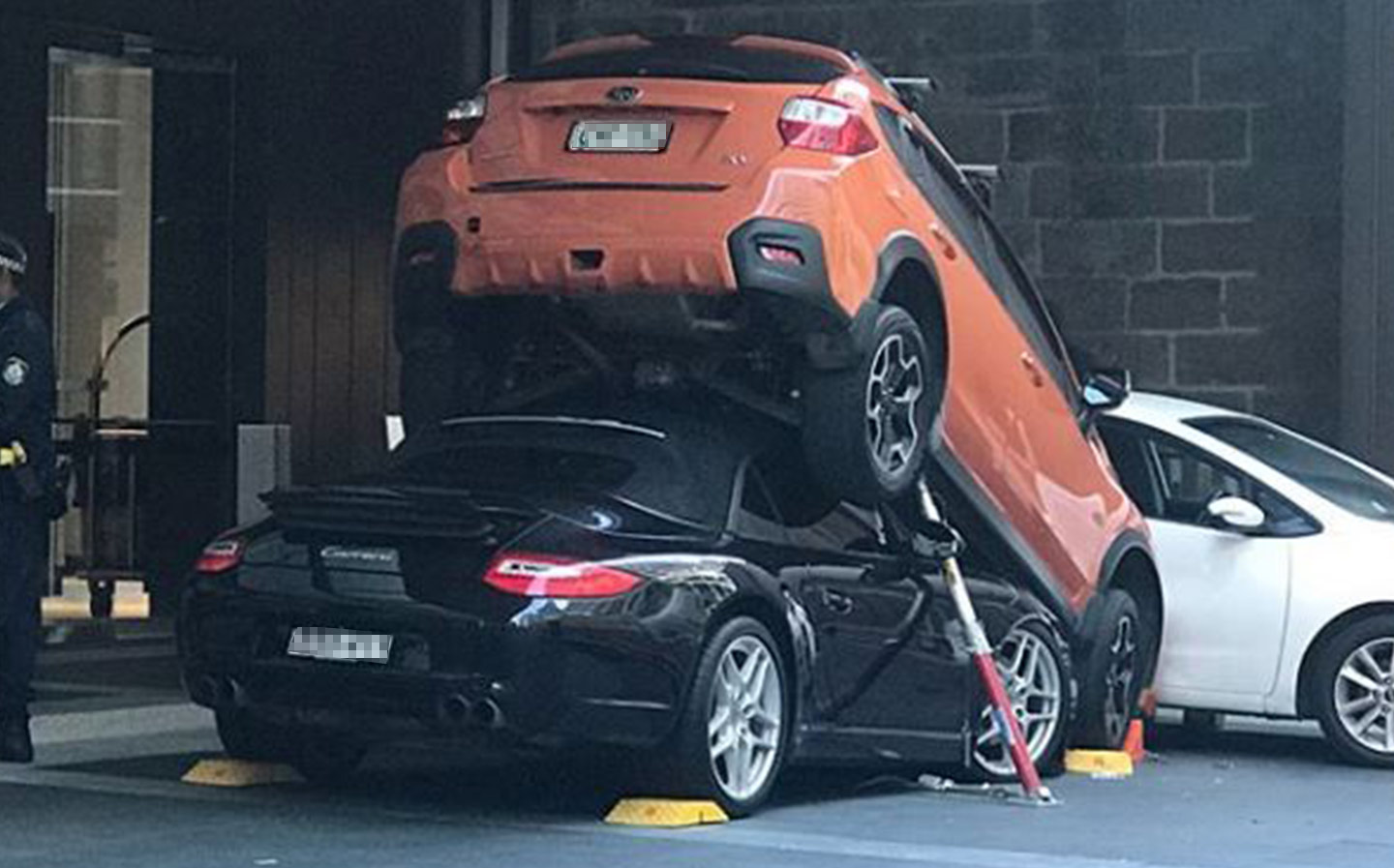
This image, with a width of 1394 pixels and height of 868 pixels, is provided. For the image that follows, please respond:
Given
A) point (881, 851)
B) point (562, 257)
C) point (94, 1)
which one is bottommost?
point (881, 851)

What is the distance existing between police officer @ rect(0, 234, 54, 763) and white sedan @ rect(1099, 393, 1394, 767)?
16.4 feet

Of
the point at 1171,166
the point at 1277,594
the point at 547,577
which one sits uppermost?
the point at 1171,166

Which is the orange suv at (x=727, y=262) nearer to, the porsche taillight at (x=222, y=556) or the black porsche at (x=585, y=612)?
the black porsche at (x=585, y=612)

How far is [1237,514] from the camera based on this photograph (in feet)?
43.8

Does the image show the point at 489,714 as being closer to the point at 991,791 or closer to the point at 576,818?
the point at 576,818

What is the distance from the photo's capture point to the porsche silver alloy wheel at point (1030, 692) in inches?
472

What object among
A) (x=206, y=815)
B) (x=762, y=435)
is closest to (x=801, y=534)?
(x=762, y=435)

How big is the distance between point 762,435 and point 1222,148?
305 inches

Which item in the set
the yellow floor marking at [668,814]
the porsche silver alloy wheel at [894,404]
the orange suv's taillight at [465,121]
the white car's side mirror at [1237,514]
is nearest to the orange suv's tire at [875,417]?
the porsche silver alloy wheel at [894,404]

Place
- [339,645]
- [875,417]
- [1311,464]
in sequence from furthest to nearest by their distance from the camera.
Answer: [1311,464]
[875,417]
[339,645]

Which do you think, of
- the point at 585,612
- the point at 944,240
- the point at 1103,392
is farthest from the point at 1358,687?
the point at 585,612

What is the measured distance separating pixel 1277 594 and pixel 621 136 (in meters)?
3.92

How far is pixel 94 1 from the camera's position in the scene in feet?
54.1

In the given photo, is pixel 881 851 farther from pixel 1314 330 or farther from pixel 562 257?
pixel 1314 330
